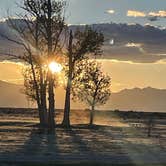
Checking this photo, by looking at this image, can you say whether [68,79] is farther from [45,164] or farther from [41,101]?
[45,164]

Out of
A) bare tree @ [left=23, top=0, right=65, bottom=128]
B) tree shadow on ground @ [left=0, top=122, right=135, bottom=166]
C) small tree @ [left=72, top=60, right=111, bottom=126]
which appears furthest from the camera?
small tree @ [left=72, top=60, right=111, bottom=126]

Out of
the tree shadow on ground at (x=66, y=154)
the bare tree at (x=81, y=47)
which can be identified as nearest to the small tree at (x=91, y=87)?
the bare tree at (x=81, y=47)

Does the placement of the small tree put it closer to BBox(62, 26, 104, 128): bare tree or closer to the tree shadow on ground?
BBox(62, 26, 104, 128): bare tree

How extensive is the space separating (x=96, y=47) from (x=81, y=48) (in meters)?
→ 1.40

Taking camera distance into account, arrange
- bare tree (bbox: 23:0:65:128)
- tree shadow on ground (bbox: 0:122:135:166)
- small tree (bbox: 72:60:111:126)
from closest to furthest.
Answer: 1. tree shadow on ground (bbox: 0:122:135:166)
2. bare tree (bbox: 23:0:65:128)
3. small tree (bbox: 72:60:111:126)

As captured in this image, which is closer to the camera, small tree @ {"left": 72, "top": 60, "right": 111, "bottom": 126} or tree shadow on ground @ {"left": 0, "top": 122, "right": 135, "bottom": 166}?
tree shadow on ground @ {"left": 0, "top": 122, "right": 135, "bottom": 166}

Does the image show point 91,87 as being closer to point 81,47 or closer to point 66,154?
point 81,47

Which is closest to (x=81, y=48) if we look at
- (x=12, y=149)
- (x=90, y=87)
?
(x=90, y=87)

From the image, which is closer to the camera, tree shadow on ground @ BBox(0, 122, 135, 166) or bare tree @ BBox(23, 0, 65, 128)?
tree shadow on ground @ BBox(0, 122, 135, 166)

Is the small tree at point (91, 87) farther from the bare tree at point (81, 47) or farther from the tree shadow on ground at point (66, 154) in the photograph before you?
the tree shadow on ground at point (66, 154)

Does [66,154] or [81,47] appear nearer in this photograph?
[66,154]

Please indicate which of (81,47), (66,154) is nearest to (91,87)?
(81,47)

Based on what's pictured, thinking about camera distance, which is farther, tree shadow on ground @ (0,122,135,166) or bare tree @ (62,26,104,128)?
bare tree @ (62,26,104,128)

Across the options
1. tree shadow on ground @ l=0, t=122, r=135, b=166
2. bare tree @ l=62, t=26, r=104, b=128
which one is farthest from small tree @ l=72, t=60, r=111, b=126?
tree shadow on ground @ l=0, t=122, r=135, b=166
